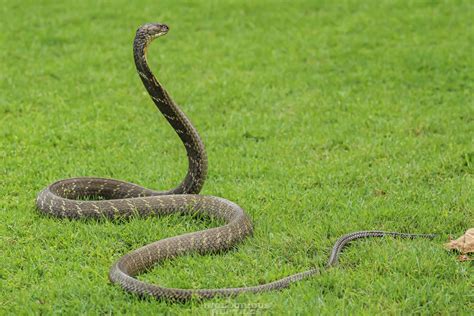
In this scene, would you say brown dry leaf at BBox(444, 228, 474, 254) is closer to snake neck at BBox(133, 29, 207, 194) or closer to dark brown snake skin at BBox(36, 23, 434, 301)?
dark brown snake skin at BBox(36, 23, 434, 301)

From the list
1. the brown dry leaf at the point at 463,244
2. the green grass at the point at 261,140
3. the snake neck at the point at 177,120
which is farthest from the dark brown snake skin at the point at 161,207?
the brown dry leaf at the point at 463,244

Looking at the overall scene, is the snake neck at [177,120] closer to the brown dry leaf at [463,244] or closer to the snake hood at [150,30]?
the snake hood at [150,30]

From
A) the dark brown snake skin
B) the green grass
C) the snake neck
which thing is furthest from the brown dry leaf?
the snake neck

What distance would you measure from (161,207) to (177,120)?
845 millimetres

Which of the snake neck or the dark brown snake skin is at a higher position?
the snake neck


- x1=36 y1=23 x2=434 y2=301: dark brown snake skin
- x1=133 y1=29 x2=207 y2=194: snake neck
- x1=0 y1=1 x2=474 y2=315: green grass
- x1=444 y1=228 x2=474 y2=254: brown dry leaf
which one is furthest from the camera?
x1=133 y1=29 x2=207 y2=194: snake neck

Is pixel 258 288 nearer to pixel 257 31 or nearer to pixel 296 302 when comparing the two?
pixel 296 302

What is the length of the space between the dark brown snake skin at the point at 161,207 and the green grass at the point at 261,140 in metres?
0.12

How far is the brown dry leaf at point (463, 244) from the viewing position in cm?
693

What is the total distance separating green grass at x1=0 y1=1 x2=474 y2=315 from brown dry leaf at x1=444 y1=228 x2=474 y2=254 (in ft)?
0.50

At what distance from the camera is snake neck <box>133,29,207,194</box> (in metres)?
7.72

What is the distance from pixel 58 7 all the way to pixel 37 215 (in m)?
9.43

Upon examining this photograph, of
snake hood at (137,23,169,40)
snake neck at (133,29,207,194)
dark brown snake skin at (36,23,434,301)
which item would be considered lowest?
dark brown snake skin at (36,23,434,301)

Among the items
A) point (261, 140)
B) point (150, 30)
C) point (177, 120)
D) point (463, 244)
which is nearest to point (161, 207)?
point (177, 120)
